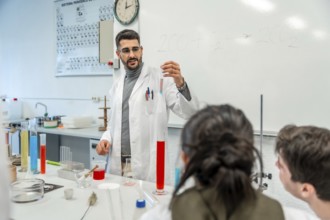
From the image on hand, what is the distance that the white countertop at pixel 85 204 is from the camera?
4.00 ft

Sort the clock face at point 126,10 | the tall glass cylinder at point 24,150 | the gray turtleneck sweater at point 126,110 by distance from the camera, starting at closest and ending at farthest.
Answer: the tall glass cylinder at point 24,150 → the gray turtleneck sweater at point 126,110 → the clock face at point 126,10

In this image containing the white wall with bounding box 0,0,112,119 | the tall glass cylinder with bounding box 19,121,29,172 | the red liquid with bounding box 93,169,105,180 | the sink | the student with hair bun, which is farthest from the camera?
the white wall with bounding box 0,0,112,119

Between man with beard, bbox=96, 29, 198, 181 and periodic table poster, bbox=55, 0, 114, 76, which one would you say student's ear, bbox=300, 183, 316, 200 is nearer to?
man with beard, bbox=96, 29, 198, 181

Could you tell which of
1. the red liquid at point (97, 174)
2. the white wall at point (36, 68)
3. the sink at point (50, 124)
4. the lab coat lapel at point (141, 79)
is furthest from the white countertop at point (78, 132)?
the red liquid at point (97, 174)

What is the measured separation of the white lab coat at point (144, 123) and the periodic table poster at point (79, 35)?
1.60 meters

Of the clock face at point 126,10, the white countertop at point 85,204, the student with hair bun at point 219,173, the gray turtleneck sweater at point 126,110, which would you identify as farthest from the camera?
the clock face at point 126,10

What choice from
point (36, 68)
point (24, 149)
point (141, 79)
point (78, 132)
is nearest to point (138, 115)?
point (141, 79)

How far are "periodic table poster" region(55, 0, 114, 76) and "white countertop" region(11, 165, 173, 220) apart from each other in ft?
7.31

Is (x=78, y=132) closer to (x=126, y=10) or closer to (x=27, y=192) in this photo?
(x=126, y=10)

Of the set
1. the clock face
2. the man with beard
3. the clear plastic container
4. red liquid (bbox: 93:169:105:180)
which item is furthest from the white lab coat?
the clock face

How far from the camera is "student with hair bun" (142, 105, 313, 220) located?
0.65 meters

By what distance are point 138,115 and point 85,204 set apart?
30.3 inches

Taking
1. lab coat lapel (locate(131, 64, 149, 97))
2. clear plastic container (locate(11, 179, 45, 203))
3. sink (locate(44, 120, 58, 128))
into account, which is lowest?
clear plastic container (locate(11, 179, 45, 203))

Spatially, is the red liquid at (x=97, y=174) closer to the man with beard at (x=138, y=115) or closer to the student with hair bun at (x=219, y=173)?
the man with beard at (x=138, y=115)
